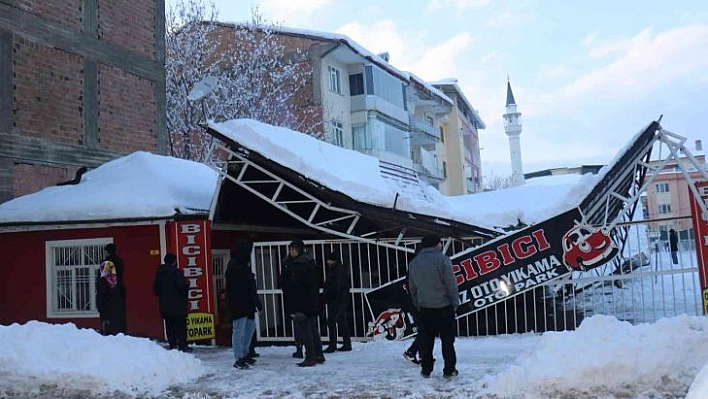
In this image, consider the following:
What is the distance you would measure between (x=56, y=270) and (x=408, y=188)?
674cm

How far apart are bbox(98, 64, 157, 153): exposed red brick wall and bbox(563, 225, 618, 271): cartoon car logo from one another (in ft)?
37.6

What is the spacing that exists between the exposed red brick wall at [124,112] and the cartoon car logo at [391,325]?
9.22 meters

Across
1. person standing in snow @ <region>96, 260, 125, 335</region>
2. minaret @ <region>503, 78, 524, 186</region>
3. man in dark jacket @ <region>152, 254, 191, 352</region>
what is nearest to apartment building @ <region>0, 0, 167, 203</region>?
person standing in snow @ <region>96, 260, 125, 335</region>

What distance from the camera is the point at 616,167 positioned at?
11.0 metres

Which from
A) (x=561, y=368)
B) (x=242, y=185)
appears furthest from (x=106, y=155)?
(x=561, y=368)

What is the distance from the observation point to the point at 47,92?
1484 cm

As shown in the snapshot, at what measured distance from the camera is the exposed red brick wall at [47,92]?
46.5ft

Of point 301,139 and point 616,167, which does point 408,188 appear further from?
point 616,167

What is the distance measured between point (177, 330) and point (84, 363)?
7.83 ft

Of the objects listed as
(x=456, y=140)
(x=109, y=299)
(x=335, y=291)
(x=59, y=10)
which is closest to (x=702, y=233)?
(x=335, y=291)

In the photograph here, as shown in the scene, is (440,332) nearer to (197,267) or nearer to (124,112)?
(197,267)

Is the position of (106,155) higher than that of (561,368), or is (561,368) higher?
(106,155)

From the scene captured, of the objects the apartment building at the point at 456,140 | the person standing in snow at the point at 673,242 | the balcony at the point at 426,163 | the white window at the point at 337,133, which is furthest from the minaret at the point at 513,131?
the person standing in snow at the point at 673,242

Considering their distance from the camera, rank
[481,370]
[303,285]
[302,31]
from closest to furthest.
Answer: [481,370] → [303,285] → [302,31]
